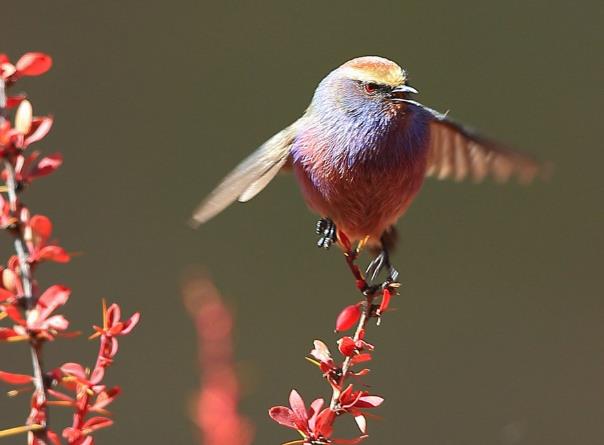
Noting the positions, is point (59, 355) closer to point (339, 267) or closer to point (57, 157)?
point (339, 267)

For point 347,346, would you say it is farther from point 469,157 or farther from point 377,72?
point 469,157

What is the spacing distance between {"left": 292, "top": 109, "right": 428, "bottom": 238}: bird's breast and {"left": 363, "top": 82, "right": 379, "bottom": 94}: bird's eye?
2.9 inches

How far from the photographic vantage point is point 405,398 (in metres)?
4.02

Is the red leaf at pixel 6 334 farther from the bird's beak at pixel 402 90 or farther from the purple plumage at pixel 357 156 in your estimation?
the bird's beak at pixel 402 90

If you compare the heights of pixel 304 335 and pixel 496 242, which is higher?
pixel 496 242

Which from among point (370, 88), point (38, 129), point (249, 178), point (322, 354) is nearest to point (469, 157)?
point (370, 88)

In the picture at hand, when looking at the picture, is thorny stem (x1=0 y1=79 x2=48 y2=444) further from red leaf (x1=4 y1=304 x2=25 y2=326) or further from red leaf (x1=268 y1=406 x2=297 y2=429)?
red leaf (x1=268 y1=406 x2=297 y2=429)

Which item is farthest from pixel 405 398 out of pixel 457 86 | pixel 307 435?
pixel 307 435

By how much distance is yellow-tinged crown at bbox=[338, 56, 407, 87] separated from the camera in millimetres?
2070

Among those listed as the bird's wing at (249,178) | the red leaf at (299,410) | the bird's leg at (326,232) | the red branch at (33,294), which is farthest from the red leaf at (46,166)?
the bird's leg at (326,232)

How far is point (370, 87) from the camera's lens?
2119 millimetres

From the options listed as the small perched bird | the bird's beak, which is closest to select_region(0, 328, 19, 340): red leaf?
the small perched bird

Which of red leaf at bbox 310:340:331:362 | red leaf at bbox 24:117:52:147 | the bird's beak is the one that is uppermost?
the bird's beak

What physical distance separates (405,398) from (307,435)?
10.3ft
